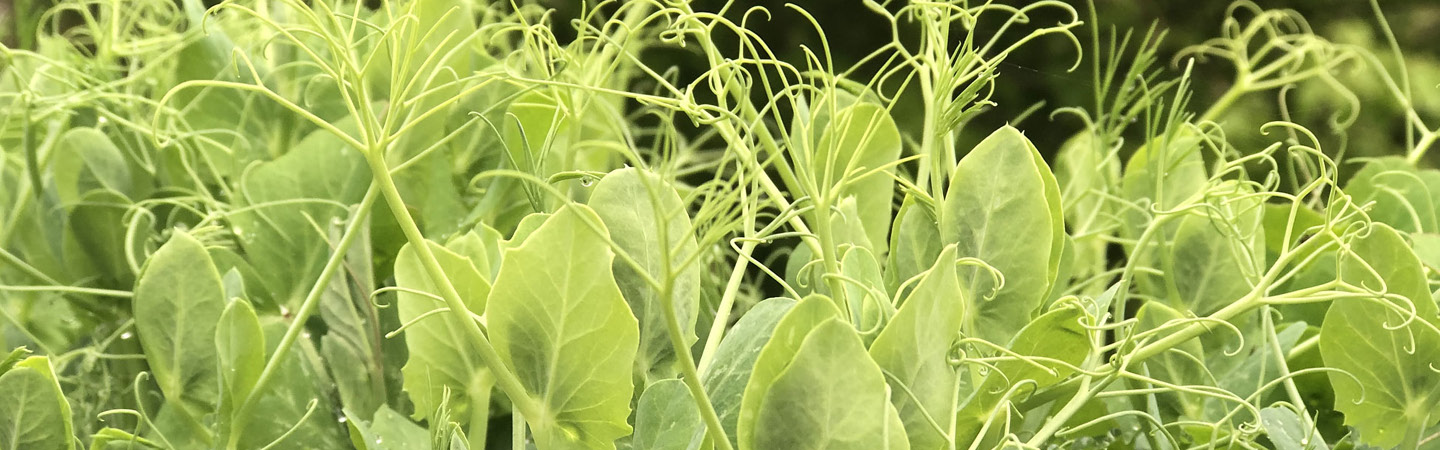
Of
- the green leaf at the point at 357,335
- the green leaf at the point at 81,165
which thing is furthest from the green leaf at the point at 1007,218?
the green leaf at the point at 81,165

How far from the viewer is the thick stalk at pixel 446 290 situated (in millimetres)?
295

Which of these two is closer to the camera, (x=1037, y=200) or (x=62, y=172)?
(x=1037, y=200)

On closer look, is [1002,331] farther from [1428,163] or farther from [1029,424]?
[1428,163]

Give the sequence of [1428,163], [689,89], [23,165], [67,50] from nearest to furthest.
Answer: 1. [689,89]
2. [23,165]
3. [67,50]
4. [1428,163]

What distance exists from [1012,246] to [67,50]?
64cm

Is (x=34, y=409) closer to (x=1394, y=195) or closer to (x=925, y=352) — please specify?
(x=925, y=352)

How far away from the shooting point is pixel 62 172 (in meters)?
0.56

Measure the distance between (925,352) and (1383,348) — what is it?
168 mm

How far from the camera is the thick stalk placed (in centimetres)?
30

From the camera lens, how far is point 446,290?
0.30 metres

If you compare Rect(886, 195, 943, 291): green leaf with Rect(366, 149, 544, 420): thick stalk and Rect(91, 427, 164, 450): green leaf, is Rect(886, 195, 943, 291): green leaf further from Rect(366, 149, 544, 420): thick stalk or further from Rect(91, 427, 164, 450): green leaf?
Rect(91, 427, 164, 450): green leaf

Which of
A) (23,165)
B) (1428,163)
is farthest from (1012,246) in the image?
(1428,163)

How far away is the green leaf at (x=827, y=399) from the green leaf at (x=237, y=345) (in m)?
0.18

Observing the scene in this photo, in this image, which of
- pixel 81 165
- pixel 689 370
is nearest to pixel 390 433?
pixel 689 370
